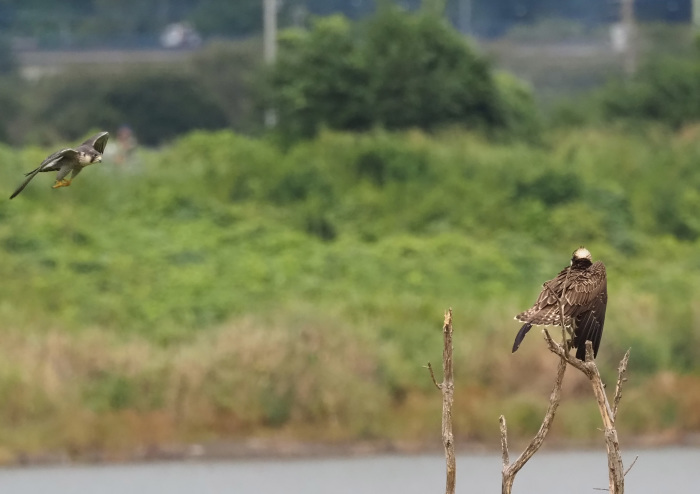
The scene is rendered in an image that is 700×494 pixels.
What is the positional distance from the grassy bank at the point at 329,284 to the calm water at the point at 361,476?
316mm

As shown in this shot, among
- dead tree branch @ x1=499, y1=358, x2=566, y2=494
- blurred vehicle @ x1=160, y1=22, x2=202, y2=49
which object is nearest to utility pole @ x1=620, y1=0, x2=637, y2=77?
blurred vehicle @ x1=160, y1=22, x2=202, y2=49

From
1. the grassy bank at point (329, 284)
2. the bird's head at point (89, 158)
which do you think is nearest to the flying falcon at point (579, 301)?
the bird's head at point (89, 158)

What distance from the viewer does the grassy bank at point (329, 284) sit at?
57.0ft

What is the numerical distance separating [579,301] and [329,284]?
1638cm

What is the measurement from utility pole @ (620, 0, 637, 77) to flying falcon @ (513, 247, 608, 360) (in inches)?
1574

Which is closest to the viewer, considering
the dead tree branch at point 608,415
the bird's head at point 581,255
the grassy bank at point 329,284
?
the dead tree branch at point 608,415

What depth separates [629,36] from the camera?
44594mm

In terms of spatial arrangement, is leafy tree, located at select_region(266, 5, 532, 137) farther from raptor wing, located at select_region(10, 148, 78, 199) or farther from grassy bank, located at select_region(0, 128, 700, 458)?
raptor wing, located at select_region(10, 148, 78, 199)

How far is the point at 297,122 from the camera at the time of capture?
91.9ft

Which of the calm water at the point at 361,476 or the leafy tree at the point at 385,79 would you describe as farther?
the leafy tree at the point at 385,79

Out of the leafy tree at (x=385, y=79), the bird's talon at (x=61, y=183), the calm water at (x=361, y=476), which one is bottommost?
the calm water at (x=361, y=476)

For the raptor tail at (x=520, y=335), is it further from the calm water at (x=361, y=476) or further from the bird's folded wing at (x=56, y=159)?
the calm water at (x=361, y=476)

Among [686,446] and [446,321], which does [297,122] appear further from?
[446,321]

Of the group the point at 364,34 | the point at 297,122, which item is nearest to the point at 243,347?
the point at 297,122
